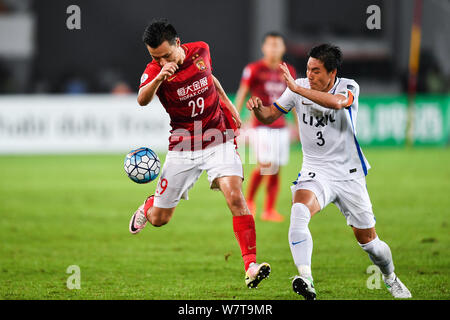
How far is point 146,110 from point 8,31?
874 centimetres

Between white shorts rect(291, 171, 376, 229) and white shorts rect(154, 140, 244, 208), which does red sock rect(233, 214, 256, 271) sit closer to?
white shorts rect(154, 140, 244, 208)

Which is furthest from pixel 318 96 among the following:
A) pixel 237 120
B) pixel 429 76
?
pixel 429 76

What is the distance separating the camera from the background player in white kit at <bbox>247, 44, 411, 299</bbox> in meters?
5.68

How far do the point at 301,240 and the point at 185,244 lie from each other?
3101 millimetres

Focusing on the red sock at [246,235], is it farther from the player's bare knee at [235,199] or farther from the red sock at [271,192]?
the red sock at [271,192]

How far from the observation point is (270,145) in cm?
1055

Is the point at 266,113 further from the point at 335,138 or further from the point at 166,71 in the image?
the point at 166,71

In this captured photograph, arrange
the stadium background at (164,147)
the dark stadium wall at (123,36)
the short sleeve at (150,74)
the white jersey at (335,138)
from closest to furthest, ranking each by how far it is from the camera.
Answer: the white jersey at (335,138), the short sleeve at (150,74), the stadium background at (164,147), the dark stadium wall at (123,36)

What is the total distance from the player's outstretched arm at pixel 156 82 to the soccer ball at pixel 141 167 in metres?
0.86

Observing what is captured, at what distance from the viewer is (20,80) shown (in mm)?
25812

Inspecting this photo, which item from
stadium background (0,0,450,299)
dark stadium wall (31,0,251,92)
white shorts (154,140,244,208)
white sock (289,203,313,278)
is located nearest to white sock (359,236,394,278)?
stadium background (0,0,450,299)

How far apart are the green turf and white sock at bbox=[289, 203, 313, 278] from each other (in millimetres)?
473

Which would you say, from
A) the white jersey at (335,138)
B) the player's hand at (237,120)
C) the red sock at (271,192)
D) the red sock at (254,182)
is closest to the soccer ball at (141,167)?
the player's hand at (237,120)

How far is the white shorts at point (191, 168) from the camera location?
6.36m
